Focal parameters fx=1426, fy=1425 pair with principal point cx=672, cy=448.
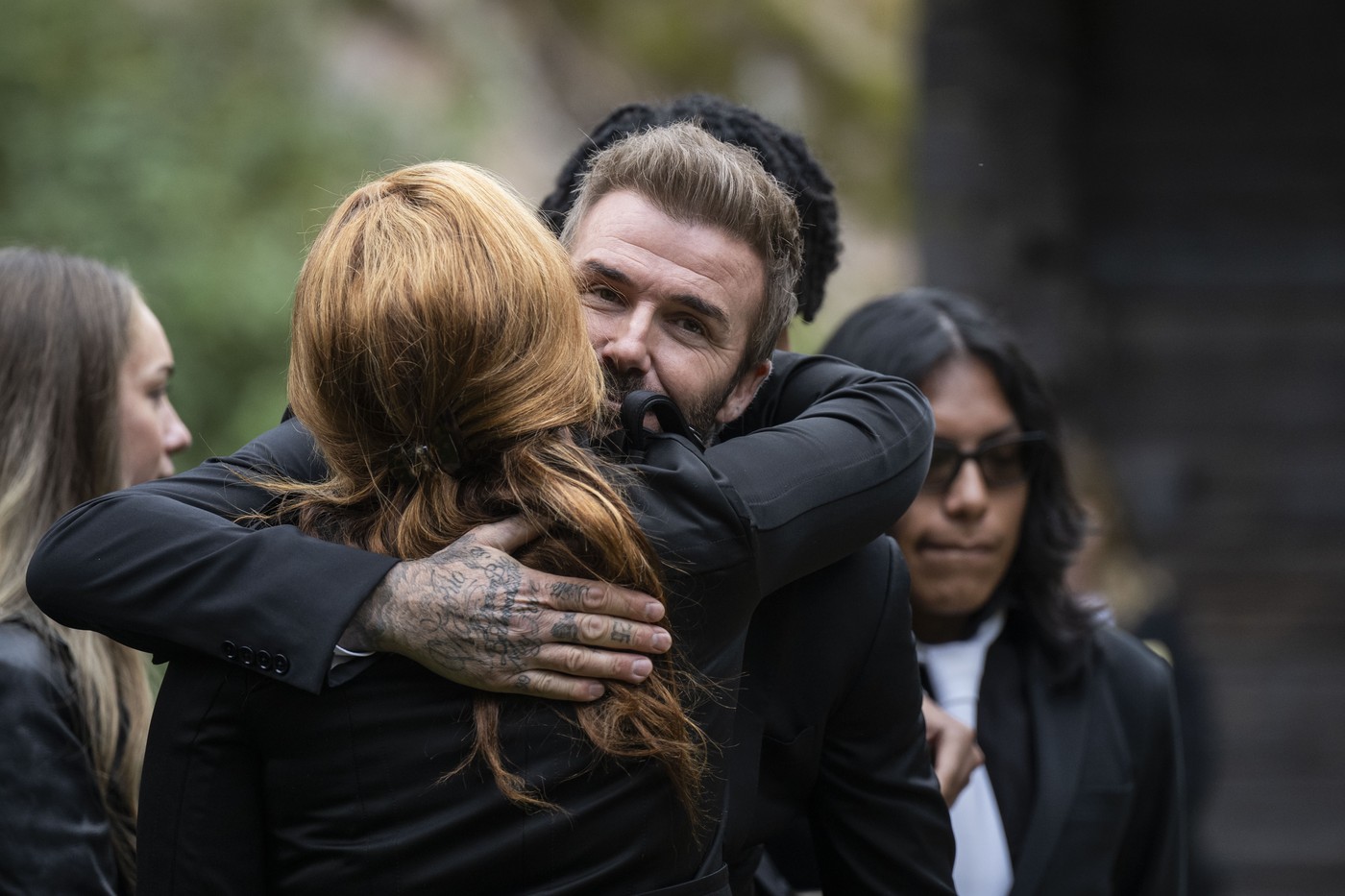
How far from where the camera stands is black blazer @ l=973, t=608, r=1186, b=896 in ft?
7.96

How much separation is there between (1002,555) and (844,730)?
812 mm

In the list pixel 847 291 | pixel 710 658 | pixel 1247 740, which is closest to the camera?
pixel 710 658

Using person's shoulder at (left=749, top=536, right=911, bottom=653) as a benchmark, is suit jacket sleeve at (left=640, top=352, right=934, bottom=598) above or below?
above

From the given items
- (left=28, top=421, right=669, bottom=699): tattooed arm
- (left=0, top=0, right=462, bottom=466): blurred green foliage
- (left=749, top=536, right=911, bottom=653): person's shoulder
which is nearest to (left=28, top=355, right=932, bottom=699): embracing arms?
(left=28, top=421, right=669, bottom=699): tattooed arm

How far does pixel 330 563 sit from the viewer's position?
1.54m

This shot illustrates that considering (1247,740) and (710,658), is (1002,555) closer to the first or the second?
(710,658)

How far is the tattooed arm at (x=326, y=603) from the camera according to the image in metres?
1.49

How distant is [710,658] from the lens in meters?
1.65

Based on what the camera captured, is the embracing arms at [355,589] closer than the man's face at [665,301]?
Yes

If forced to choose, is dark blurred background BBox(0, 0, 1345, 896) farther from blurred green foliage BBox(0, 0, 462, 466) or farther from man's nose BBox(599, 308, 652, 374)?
man's nose BBox(599, 308, 652, 374)

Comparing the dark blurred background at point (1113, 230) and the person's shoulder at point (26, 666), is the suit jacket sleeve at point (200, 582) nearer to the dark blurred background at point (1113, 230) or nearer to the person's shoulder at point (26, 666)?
the person's shoulder at point (26, 666)

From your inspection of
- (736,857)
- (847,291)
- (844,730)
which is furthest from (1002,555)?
(847,291)

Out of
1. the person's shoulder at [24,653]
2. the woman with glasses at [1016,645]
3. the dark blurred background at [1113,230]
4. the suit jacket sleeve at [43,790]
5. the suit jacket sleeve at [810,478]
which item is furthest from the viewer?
the dark blurred background at [1113,230]

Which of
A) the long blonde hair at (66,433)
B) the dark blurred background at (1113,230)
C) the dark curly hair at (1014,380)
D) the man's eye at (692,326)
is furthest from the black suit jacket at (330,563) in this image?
the dark blurred background at (1113,230)
